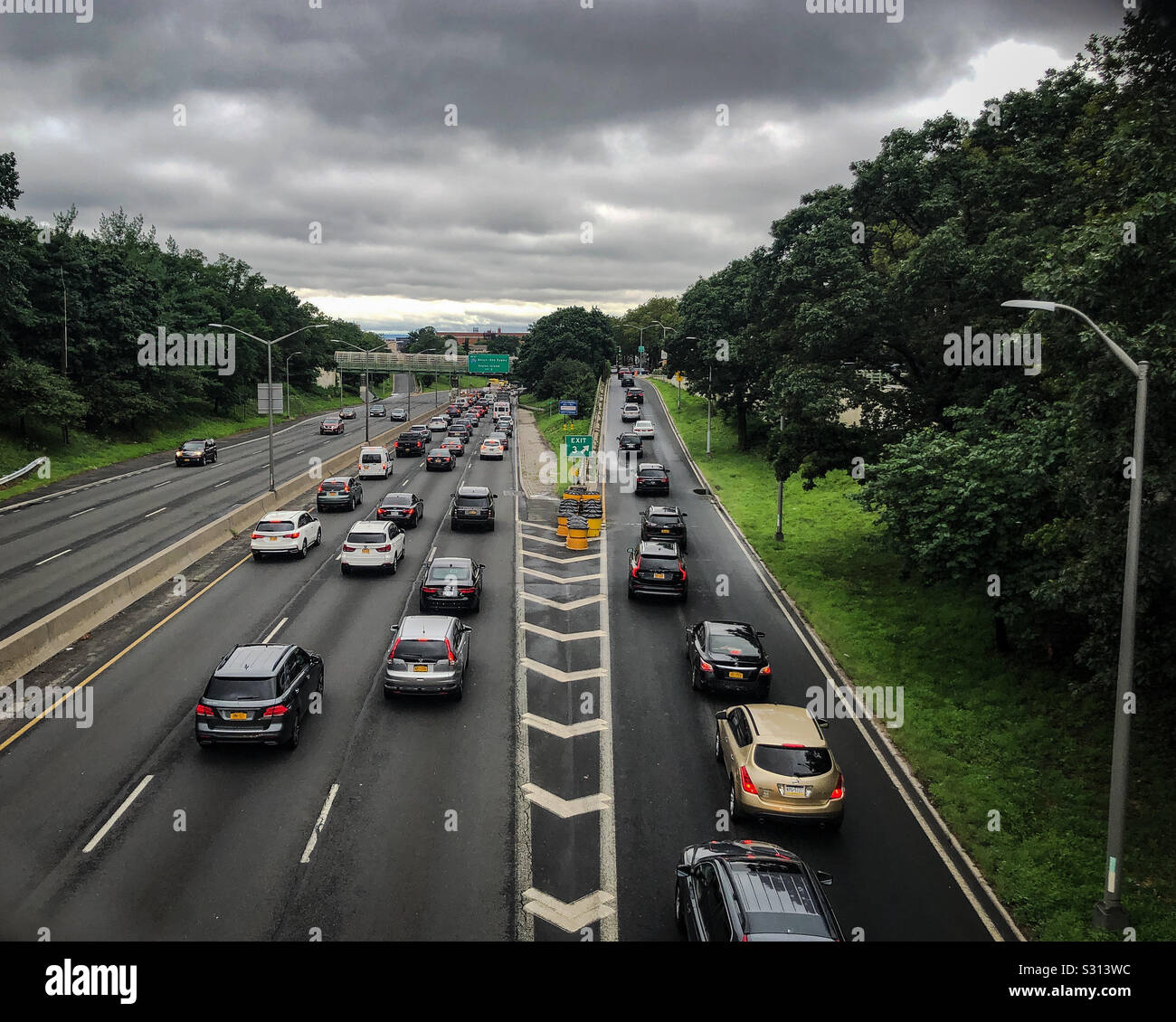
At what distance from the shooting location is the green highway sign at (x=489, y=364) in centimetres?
11294

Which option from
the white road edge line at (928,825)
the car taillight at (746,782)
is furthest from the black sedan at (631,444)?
the car taillight at (746,782)

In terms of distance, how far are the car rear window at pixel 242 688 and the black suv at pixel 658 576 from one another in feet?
40.8

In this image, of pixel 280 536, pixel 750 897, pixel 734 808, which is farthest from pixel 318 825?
pixel 280 536

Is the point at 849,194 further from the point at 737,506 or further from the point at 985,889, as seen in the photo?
the point at 985,889

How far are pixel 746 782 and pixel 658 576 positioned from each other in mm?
11923

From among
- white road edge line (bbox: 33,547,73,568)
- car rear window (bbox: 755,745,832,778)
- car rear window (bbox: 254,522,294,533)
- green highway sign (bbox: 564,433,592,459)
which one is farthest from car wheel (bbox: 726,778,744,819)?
green highway sign (bbox: 564,433,592,459)

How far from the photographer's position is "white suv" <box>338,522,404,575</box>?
26.2 metres

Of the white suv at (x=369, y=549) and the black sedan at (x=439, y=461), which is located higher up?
the black sedan at (x=439, y=461)

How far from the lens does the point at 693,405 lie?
86.7 metres

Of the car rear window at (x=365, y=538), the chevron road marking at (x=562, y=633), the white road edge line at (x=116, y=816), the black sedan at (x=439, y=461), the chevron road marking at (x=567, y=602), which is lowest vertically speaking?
the white road edge line at (x=116, y=816)

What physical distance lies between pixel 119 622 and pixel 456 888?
1501 centimetres

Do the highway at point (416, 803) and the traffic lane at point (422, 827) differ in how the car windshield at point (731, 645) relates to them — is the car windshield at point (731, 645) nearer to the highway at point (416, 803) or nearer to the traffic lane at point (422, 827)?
the highway at point (416, 803)

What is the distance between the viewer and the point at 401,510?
3366 centimetres

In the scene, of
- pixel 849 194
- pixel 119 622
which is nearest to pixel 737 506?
pixel 849 194
